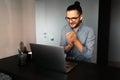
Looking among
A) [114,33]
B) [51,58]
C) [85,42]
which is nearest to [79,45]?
[85,42]

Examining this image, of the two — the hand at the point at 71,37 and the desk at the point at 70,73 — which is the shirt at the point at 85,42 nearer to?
the hand at the point at 71,37

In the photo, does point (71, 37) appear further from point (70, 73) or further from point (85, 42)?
point (70, 73)

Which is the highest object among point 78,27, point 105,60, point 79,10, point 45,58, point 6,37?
point 79,10

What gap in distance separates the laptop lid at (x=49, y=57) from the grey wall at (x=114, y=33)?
1210 mm

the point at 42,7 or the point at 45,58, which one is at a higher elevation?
the point at 42,7

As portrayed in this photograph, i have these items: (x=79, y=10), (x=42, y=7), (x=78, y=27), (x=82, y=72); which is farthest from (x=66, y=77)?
(x=42, y=7)

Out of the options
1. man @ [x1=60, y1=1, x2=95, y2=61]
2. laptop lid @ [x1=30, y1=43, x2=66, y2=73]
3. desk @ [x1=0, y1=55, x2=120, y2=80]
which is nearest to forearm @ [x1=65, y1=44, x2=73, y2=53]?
man @ [x1=60, y1=1, x2=95, y2=61]

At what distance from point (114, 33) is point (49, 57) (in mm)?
1343

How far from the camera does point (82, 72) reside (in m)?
1.45

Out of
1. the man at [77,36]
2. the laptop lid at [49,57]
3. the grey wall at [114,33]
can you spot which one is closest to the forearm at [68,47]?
the man at [77,36]

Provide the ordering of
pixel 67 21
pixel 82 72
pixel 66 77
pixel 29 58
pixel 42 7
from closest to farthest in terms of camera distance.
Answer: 1. pixel 66 77
2. pixel 82 72
3. pixel 29 58
4. pixel 67 21
5. pixel 42 7

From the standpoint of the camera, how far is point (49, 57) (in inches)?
58.9

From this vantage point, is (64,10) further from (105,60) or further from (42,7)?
(105,60)

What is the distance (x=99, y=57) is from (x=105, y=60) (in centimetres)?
19
